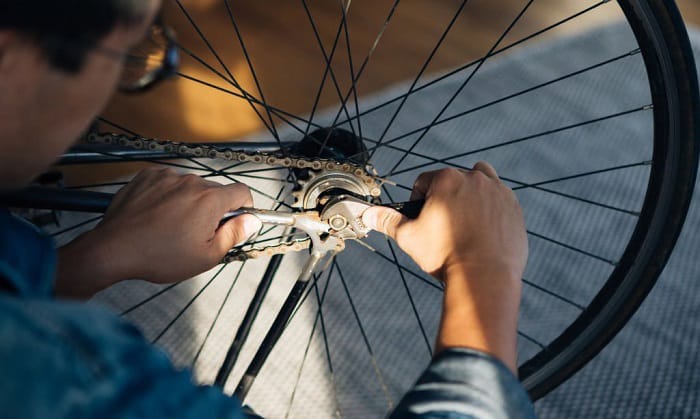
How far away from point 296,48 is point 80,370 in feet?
4.84

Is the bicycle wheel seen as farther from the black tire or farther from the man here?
the man

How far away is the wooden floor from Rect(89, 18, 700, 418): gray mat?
0.19 m

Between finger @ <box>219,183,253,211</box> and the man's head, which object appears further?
finger @ <box>219,183,253,211</box>

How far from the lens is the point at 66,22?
0.36 metres

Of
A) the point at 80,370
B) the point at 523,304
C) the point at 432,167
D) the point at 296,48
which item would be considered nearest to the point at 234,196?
the point at 80,370

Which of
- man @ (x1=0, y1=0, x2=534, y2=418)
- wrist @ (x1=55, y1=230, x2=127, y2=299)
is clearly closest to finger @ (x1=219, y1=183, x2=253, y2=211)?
man @ (x1=0, y1=0, x2=534, y2=418)

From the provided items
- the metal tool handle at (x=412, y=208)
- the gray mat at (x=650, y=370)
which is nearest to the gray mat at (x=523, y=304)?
the gray mat at (x=650, y=370)

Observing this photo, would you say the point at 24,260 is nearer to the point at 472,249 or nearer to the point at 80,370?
the point at 80,370

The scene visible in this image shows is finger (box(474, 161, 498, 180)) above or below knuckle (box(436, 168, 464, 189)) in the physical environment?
above

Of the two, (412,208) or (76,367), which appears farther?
(412,208)

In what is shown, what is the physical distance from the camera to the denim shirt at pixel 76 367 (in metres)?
0.31

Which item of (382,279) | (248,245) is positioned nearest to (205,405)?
(248,245)

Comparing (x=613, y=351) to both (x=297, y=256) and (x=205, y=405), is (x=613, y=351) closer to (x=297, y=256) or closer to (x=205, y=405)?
(x=297, y=256)

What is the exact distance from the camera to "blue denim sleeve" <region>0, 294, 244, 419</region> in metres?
0.31
